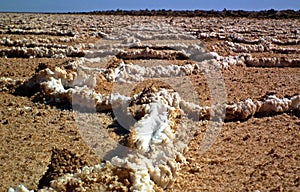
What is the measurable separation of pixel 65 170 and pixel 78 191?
45 centimetres

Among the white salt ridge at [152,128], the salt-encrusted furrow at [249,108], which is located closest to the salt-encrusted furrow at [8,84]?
the white salt ridge at [152,128]

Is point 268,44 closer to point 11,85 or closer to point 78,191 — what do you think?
point 11,85

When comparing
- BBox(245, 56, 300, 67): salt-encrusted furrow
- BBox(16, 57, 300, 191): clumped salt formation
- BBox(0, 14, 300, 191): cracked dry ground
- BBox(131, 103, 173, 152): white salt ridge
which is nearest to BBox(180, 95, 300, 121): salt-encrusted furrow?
BBox(16, 57, 300, 191): clumped salt formation

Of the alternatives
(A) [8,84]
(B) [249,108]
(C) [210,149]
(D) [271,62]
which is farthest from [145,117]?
(D) [271,62]

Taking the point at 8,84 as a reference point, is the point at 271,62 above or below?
above

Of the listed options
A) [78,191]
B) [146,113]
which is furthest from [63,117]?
[78,191]

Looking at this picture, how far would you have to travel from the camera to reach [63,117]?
563cm

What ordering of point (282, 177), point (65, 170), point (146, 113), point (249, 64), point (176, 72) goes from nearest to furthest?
point (65, 170)
point (282, 177)
point (146, 113)
point (176, 72)
point (249, 64)

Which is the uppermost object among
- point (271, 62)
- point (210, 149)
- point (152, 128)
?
point (271, 62)

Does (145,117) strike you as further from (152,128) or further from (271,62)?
(271,62)

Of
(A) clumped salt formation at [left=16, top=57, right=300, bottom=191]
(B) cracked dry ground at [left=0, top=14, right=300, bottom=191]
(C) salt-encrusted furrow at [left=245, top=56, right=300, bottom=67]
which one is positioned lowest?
(B) cracked dry ground at [left=0, top=14, right=300, bottom=191]

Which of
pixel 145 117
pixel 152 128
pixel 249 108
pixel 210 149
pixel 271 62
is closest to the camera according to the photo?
pixel 210 149

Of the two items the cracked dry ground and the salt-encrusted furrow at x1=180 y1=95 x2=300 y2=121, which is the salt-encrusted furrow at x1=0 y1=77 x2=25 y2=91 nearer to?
the cracked dry ground

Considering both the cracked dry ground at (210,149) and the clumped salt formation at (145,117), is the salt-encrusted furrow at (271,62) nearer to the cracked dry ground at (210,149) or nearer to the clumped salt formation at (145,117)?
the cracked dry ground at (210,149)
